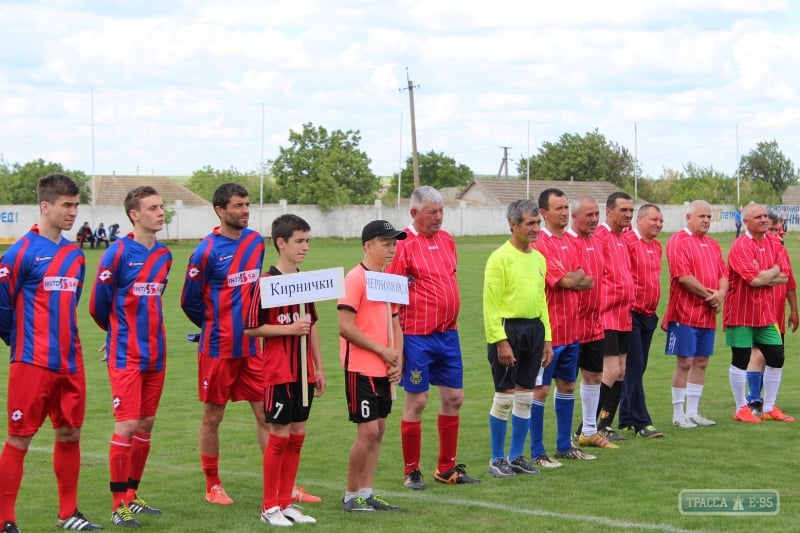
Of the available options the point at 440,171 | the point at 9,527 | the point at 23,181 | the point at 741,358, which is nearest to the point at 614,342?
the point at 741,358

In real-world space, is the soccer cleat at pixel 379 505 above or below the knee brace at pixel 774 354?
below

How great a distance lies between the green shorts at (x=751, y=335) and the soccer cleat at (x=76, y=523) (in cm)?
684

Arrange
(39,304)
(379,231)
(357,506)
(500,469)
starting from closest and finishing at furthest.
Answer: (39,304) → (357,506) → (379,231) → (500,469)

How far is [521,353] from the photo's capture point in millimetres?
8742

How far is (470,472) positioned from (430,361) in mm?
1076

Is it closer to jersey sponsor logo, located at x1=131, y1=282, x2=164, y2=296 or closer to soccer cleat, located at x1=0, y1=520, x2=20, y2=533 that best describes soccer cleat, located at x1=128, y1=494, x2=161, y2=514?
soccer cleat, located at x1=0, y1=520, x2=20, y2=533

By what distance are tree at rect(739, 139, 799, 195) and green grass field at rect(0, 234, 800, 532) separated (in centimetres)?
10420

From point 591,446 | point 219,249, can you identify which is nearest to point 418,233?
point 219,249

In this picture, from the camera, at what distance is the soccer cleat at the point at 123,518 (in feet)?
23.4

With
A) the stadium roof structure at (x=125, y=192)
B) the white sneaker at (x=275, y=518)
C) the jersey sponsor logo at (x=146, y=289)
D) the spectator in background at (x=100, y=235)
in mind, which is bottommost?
the white sneaker at (x=275, y=518)

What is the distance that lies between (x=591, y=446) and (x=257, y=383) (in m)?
3.48

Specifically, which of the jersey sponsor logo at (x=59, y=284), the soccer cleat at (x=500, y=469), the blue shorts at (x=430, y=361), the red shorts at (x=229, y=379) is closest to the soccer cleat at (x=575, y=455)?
the soccer cleat at (x=500, y=469)

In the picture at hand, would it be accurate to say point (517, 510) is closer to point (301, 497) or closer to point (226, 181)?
point (301, 497)

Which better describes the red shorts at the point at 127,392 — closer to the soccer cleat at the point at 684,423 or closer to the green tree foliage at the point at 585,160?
the soccer cleat at the point at 684,423
